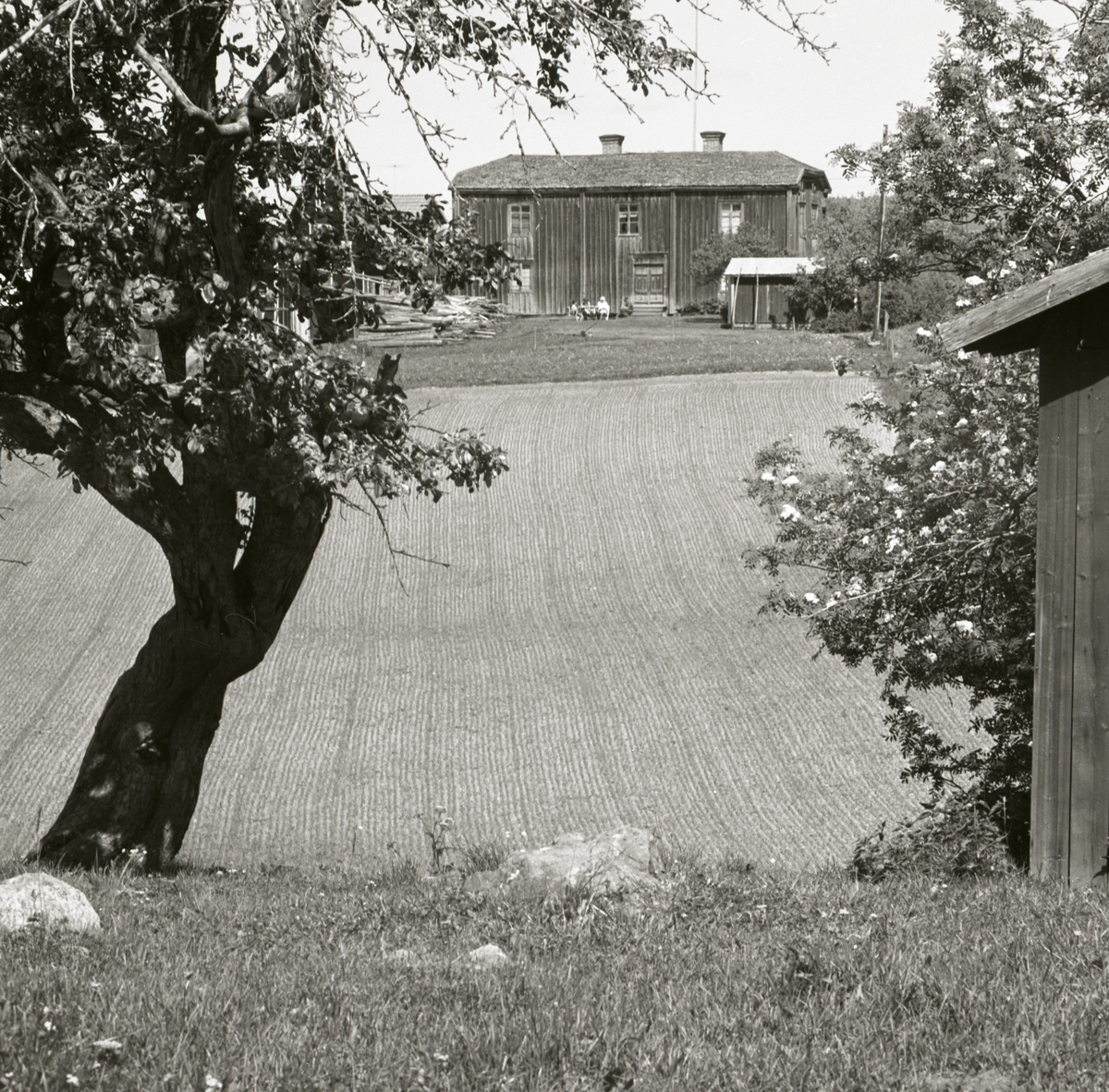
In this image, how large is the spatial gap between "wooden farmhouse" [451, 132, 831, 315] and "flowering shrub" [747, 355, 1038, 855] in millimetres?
46407

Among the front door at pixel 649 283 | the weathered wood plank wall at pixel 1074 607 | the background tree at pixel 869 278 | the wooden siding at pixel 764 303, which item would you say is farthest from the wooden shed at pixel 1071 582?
the front door at pixel 649 283

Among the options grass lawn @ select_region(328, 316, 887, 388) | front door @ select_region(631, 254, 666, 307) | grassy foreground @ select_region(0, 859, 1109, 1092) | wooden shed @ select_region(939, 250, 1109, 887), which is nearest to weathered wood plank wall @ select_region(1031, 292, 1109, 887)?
wooden shed @ select_region(939, 250, 1109, 887)

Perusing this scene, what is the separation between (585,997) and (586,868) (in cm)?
226

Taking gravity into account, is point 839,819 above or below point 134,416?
below

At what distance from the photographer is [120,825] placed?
10133 millimetres

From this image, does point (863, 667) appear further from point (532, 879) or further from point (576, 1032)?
point (576, 1032)

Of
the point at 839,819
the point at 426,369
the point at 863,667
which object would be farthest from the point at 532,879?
the point at 426,369

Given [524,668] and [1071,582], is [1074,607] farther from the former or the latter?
[524,668]

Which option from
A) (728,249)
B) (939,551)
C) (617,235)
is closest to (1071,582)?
(939,551)

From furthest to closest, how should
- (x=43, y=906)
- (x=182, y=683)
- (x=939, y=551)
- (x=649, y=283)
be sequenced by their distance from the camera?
(x=649, y=283)
(x=182, y=683)
(x=939, y=551)
(x=43, y=906)

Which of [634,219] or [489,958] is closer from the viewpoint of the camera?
[489,958]

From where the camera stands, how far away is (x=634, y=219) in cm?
5709

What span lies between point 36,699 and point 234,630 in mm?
8877

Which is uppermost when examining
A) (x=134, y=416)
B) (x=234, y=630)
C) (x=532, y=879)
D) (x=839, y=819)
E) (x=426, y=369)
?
(x=426, y=369)
